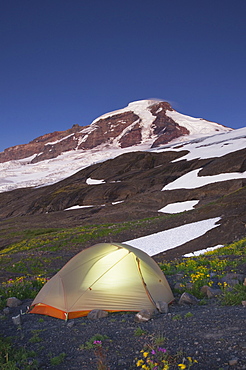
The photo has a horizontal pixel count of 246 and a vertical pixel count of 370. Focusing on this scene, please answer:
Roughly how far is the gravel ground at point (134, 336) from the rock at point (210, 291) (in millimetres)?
507

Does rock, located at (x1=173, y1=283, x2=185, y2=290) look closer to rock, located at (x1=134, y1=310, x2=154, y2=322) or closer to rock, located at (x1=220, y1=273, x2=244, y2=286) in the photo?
rock, located at (x1=220, y1=273, x2=244, y2=286)

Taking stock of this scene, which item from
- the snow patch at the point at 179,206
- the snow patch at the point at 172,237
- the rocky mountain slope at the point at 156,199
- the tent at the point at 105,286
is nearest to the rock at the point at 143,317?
the tent at the point at 105,286

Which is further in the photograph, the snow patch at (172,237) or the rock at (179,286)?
the snow patch at (172,237)

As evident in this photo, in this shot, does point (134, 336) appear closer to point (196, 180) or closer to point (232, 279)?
point (232, 279)

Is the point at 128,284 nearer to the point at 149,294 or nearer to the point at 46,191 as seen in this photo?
the point at 149,294

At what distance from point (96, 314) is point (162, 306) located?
70.2 inches

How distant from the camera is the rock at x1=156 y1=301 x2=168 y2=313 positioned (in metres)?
8.34

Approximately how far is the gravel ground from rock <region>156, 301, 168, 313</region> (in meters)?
0.21

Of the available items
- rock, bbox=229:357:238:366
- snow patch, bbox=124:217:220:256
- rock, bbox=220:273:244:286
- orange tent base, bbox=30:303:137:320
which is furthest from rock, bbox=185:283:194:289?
snow patch, bbox=124:217:220:256

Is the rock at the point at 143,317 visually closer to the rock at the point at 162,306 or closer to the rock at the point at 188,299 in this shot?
the rock at the point at 162,306

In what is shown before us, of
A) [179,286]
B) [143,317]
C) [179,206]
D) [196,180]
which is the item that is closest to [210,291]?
[179,286]

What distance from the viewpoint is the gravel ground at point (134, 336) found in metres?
5.43

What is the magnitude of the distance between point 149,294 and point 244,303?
2589mm

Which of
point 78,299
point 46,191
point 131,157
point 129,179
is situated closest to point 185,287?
point 78,299
